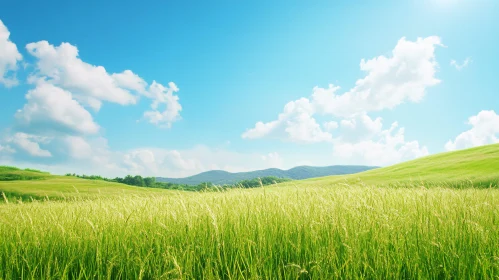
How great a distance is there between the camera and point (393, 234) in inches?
150

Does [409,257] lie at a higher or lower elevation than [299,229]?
lower

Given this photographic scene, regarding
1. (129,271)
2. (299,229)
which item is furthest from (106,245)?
(299,229)

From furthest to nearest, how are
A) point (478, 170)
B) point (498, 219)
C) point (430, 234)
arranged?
point (478, 170)
point (498, 219)
point (430, 234)

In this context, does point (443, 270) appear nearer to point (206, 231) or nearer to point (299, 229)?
point (299, 229)

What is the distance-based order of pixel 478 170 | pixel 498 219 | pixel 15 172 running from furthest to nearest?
pixel 15 172, pixel 478 170, pixel 498 219

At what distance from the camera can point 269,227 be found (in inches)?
165

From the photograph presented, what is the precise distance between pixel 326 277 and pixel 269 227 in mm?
1386

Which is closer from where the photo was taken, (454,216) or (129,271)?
(129,271)

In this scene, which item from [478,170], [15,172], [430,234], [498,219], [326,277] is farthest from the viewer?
[15,172]

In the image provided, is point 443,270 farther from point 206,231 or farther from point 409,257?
point 206,231

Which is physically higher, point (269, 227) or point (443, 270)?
point (269, 227)

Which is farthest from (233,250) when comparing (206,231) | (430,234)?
(430,234)

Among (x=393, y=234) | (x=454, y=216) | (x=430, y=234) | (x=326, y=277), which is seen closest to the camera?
(x=326, y=277)

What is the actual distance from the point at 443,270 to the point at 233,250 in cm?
251
